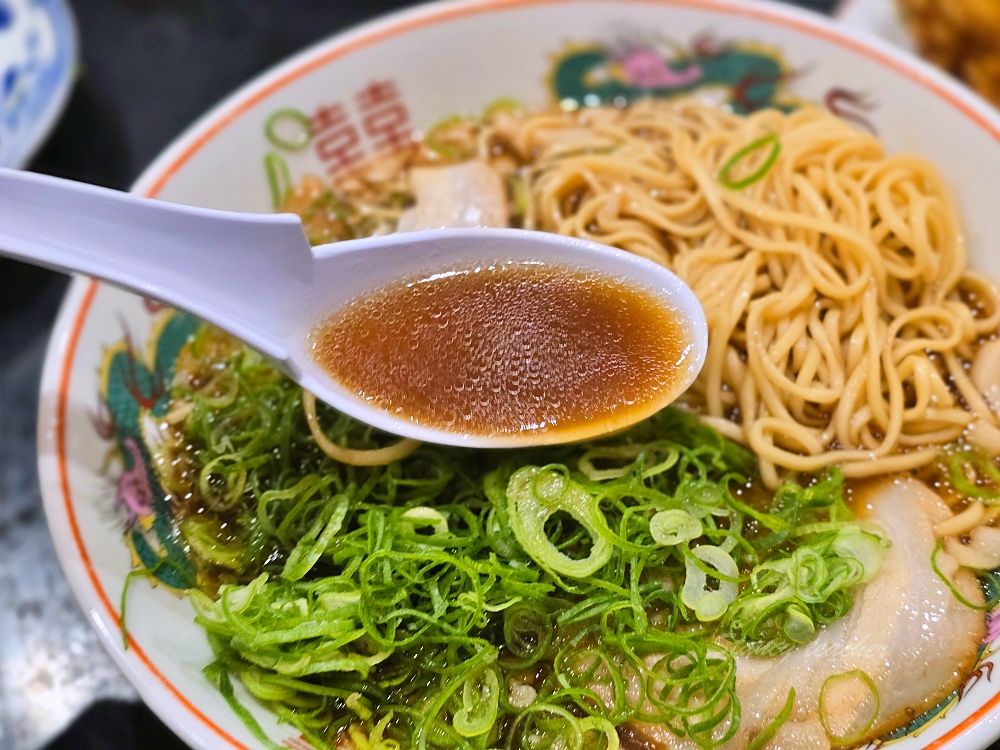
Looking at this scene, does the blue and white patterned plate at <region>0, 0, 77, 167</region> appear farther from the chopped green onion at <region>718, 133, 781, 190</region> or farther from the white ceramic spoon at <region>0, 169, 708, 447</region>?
the chopped green onion at <region>718, 133, 781, 190</region>

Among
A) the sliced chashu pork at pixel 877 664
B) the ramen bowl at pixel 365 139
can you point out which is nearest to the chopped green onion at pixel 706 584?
the sliced chashu pork at pixel 877 664

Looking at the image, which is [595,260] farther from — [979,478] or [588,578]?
[979,478]

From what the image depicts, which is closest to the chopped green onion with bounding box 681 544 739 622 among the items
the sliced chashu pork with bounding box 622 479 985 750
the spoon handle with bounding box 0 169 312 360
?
the sliced chashu pork with bounding box 622 479 985 750

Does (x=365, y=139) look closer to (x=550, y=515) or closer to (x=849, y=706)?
(x=550, y=515)

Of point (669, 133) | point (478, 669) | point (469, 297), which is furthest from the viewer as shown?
point (669, 133)

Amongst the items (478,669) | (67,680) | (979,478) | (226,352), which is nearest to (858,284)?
(979,478)

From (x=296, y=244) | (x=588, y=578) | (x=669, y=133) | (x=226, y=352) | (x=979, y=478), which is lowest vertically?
(x=226, y=352)

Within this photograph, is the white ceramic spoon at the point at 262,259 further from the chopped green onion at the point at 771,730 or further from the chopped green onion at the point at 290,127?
the chopped green onion at the point at 290,127
